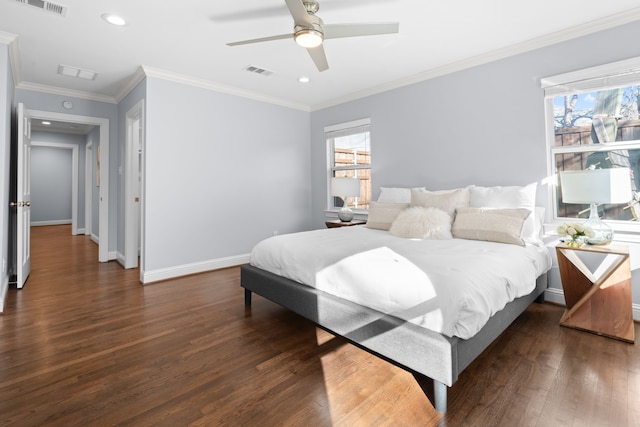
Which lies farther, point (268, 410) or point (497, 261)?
point (497, 261)

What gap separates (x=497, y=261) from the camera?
2045 millimetres

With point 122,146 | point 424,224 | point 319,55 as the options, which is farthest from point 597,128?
point 122,146

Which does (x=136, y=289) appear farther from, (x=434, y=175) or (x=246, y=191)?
(x=434, y=175)

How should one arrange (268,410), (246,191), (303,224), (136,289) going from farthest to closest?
(303,224), (246,191), (136,289), (268,410)

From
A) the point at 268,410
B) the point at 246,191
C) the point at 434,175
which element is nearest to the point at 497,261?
the point at 268,410

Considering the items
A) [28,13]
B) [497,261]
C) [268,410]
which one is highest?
[28,13]

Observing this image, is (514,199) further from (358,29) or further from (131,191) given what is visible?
(131,191)

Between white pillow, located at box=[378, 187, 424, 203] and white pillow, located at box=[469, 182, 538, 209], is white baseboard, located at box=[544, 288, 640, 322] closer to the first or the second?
white pillow, located at box=[469, 182, 538, 209]

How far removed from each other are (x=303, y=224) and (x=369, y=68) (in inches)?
106

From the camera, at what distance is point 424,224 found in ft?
9.44

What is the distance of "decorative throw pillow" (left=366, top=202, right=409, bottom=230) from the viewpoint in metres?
3.41

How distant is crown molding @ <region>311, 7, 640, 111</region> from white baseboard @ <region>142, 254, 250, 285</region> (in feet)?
9.86

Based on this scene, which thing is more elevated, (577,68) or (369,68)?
(369,68)

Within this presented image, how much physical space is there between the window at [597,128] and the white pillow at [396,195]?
1390 millimetres
